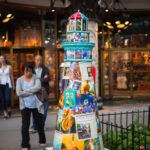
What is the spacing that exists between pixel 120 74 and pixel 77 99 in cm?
1003

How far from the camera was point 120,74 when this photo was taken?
13320 mm

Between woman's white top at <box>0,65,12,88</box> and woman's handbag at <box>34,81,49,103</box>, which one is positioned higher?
woman's white top at <box>0,65,12,88</box>

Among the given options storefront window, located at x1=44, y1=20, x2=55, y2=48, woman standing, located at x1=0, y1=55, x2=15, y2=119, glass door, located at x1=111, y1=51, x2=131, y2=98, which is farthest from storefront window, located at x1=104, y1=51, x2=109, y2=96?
woman standing, located at x1=0, y1=55, x2=15, y2=119

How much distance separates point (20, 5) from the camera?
431 inches

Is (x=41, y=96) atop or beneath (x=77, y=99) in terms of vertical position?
beneath

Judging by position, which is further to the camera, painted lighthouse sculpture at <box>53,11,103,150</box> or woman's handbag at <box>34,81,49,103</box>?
woman's handbag at <box>34,81,49,103</box>

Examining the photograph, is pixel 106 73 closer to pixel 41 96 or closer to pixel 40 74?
pixel 40 74

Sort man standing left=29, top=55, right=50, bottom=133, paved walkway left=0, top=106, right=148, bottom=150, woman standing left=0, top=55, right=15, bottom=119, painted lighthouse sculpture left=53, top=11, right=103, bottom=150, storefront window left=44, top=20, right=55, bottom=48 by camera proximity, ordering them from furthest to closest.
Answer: storefront window left=44, top=20, right=55, bottom=48
woman standing left=0, top=55, right=15, bottom=119
man standing left=29, top=55, right=50, bottom=133
paved walkway left=0, top=106, right=148, bottom=150
painted lighthouse sculpture left=53, top=11, right=103, bottom=150

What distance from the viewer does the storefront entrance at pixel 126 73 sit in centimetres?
1315

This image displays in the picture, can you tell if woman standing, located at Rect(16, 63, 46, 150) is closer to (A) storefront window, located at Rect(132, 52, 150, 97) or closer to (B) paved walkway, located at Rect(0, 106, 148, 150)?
(B) paved walkway, located at Rect(0, 106, 148, 150)

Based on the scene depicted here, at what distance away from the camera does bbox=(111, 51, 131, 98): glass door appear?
13.2 metres

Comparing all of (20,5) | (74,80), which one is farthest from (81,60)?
(20,5)

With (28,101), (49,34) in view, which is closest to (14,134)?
(28,101)

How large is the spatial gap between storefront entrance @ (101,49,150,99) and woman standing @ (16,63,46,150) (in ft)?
25.3
